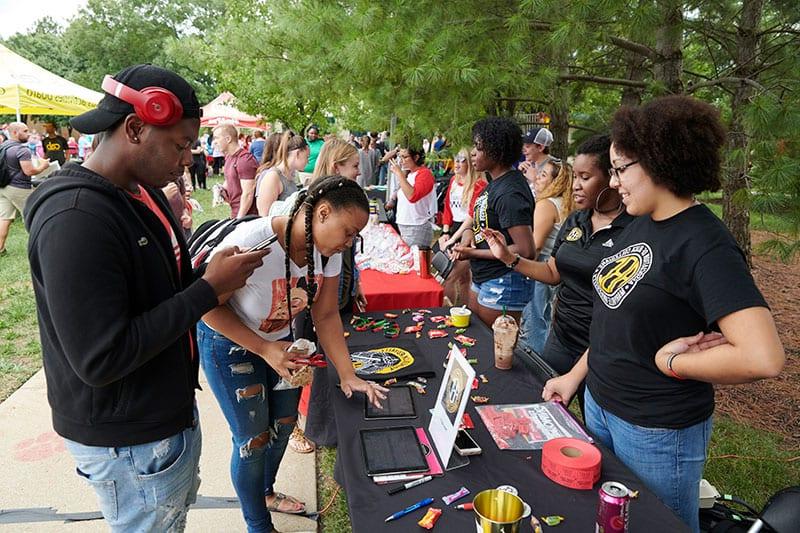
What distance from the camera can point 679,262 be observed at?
140 cm

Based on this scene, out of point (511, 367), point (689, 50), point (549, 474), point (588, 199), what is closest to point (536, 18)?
point (588, 199)

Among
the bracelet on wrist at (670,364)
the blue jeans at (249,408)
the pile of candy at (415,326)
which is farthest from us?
the pile of candy at (415,326)

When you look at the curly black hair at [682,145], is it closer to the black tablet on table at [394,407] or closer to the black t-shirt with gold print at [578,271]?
the black t-shirt with gold print at [578,271]

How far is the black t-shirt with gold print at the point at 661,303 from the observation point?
51.8 inches

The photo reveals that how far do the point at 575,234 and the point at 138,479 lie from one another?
197 cm

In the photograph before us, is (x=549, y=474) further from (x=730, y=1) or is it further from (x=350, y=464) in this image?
(x=730, y=1)

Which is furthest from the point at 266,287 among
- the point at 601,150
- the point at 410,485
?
the point at 601,150

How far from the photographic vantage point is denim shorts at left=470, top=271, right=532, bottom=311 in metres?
3.07

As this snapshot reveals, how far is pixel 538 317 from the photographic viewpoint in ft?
Result: 11.0

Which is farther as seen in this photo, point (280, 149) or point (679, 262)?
point (280, 149)

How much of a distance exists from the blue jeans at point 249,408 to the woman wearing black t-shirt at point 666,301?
4.15 feet

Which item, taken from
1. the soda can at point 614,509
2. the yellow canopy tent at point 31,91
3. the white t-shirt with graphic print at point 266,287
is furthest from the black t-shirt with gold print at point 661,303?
the yellow canopy tent at point 31,91

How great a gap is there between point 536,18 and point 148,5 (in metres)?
Answer: 39.1

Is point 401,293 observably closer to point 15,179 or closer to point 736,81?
point 736,81
